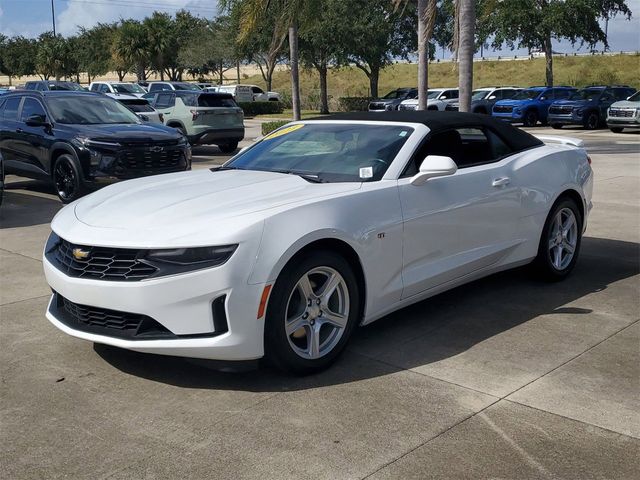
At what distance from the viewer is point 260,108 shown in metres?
41.7

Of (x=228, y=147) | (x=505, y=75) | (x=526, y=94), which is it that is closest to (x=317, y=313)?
(x=228, y=147)

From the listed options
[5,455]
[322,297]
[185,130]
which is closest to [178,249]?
[322,297]

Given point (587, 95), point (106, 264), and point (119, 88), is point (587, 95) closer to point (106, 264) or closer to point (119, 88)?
point (119, 88)

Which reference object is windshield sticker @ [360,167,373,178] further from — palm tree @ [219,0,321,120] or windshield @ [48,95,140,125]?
palm tree @ [219,0,321,120]

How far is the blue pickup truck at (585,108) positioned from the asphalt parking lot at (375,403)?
23.9 m

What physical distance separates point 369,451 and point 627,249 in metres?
5.30

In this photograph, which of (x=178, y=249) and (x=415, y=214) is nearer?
(x=178, y=249)

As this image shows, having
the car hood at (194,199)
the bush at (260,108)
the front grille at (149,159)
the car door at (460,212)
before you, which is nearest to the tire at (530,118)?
the bush at (260,108)

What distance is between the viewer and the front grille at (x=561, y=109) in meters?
28.4

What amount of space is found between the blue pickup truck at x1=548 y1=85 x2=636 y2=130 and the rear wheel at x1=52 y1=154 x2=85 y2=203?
2167 centimetres

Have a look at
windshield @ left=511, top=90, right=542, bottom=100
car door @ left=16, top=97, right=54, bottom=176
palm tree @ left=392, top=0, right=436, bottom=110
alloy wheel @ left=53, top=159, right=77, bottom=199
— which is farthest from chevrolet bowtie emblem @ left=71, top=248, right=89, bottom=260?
windshield @ left=511, top=90, right=542, bottom=100

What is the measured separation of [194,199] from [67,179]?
7422 millimetres

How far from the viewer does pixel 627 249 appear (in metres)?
7.84

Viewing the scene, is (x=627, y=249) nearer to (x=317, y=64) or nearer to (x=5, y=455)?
(x=5, y=455)
